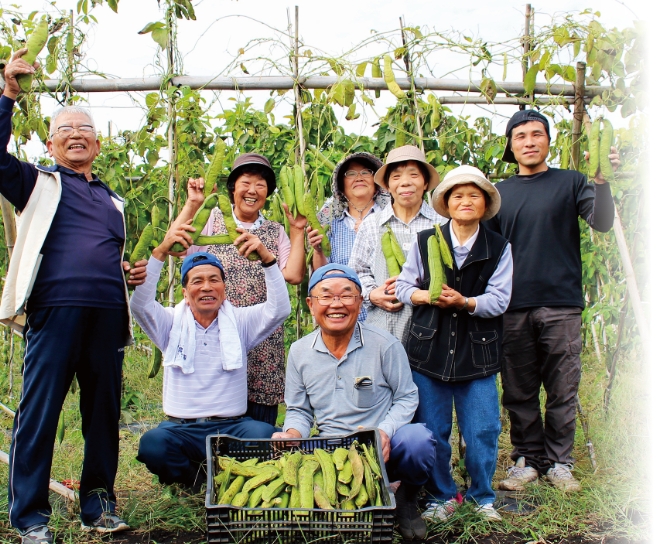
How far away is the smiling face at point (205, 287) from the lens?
3637 mm

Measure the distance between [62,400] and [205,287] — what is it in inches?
36.6

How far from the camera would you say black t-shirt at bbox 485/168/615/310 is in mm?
3982

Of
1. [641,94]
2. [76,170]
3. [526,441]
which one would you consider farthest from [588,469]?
[76,170]

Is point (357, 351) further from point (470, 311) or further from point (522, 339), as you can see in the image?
point (522, 339)

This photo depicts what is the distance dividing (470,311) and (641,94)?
2090mm

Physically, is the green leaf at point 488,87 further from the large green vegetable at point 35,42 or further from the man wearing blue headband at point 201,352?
the large green vegetable at point 35,42

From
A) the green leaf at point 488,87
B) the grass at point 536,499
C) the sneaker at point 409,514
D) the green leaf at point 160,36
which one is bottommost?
the grass at point 536,499

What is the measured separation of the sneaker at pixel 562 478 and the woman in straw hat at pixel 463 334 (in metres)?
0.62

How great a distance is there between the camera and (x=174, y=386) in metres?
3.69

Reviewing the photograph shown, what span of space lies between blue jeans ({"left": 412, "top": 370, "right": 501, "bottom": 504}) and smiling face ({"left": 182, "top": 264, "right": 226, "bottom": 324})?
1.19 meters

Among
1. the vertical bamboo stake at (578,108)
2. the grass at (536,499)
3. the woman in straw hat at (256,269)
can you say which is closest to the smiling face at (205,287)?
the woman in straw hat at (256,269)

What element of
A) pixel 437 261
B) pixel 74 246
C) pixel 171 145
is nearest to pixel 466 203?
pixel 437 261

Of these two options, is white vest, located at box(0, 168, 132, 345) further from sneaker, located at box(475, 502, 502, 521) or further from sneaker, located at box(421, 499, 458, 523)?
sneaker, located at box(475, 502, 502, 521)

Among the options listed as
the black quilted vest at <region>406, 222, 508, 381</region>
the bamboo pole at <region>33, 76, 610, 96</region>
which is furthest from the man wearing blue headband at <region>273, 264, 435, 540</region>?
the bamboo pole at <region>33, 76, 610, 96</region>
